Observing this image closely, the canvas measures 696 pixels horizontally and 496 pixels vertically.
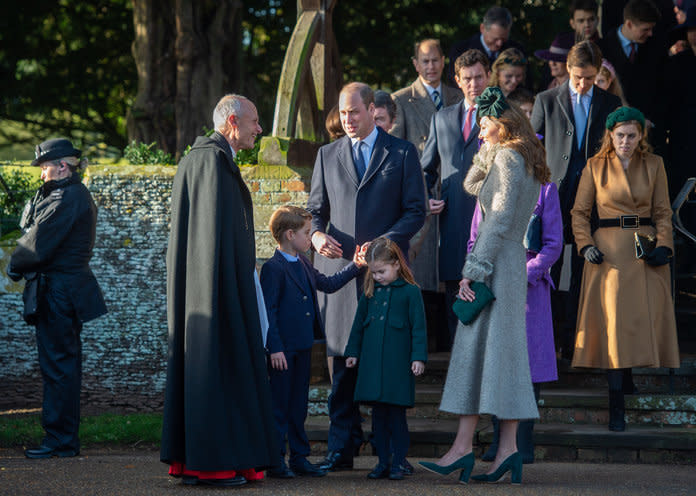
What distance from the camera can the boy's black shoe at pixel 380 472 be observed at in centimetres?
627

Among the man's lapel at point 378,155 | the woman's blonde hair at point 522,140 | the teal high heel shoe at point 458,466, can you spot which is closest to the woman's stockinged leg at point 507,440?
the teal high heel shoe at point 458,466

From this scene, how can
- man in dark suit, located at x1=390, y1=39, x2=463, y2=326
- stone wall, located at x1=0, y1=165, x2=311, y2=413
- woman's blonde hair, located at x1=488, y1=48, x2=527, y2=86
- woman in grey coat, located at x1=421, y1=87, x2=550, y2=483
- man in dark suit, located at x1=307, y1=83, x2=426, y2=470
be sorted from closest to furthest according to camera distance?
1. woman in grey coat, located at x1=421, y1=87, x2=550, y2=483
2. man in dark suit, located at x1=307, y1=83, x2=426, y2=470
3. man in dark suit, located at x1=390, y1=39, x2=463, y2=326
4. woman's blonde hair, located at x1=488, y1=48, x2=527, y2=86
5. stone wall, located at x1=0, y1=165, x2=311, y2=413

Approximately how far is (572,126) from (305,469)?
3362 mm

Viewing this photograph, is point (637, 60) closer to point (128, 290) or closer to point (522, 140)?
point (522, 140)

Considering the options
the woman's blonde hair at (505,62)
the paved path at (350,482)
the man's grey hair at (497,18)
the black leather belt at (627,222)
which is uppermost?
the man's grey hair at (497,18)

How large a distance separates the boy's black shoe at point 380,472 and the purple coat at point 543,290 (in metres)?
1.10

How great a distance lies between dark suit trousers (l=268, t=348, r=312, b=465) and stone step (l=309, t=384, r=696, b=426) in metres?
1.54

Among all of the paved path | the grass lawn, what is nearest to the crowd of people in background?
the paved path

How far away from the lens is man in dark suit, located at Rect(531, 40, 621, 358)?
26.8 feet

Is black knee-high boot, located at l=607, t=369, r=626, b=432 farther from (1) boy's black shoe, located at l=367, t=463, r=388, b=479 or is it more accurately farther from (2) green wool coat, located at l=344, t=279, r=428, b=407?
(1) boy's black shoe, located at l=367, t=463, r=388, b=479

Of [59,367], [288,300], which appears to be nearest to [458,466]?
[288,300]

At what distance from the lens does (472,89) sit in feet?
26.0

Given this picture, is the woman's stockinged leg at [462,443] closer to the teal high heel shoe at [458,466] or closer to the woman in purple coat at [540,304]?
the teal high heel shoe at [458,466]

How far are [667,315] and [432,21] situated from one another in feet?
29.4
